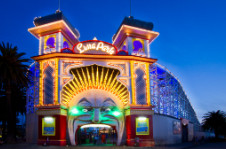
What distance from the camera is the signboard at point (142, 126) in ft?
116

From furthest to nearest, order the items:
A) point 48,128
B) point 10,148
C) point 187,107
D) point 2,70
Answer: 1. point 187,107
2. point 2,70
3. point 48,128
4. point 10,148

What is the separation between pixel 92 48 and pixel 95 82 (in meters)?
5.55

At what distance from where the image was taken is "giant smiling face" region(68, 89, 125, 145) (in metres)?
36.1

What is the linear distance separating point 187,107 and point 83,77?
39.6m

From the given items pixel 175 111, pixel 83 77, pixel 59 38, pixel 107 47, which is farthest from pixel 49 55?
pixel 175 111

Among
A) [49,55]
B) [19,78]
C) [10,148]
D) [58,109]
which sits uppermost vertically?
[49,55]

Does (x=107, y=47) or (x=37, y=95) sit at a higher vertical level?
(x=107, y=47)

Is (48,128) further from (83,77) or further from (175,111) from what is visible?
(175,111)

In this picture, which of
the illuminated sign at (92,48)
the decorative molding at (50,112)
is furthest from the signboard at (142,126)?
the decorative molding at (50,112)

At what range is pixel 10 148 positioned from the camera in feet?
96.7

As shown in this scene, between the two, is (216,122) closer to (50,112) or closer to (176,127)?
(176,127)

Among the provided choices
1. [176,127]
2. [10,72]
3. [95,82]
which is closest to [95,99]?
[95,82]

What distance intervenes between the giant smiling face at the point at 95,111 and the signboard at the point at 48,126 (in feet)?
8.71

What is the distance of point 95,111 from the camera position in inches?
1436
